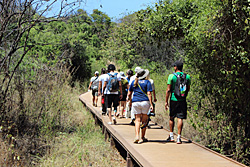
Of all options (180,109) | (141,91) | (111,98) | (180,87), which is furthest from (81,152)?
(180,87)

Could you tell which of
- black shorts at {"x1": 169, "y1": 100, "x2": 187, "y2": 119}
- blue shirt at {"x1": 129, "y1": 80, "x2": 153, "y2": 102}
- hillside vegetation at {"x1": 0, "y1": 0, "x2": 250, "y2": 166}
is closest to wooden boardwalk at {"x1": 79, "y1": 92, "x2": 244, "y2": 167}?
black shorts at {"x1": 169, "y1": 100, "x2": 187, "y2": 119}

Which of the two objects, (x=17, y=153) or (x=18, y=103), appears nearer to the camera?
(x=17, y=153)

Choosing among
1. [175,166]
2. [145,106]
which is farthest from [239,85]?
[175,166]

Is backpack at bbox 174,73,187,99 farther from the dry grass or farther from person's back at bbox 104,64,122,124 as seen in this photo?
person's back at bbox 104,64,122,124

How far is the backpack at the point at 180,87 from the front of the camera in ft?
23.8

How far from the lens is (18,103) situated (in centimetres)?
891

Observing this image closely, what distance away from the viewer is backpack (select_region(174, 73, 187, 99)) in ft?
23.8

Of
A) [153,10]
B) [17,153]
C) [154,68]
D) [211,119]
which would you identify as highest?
[153,10]

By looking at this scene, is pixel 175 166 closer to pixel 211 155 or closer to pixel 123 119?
pixel 211 155

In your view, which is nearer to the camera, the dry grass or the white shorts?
the white shorts

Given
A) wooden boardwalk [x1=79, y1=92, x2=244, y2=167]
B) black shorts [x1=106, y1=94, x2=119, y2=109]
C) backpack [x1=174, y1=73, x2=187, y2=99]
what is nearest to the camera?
wooden boardwalk [x1=79, y1=92, x2=244, y2=167]

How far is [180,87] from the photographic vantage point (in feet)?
23.8

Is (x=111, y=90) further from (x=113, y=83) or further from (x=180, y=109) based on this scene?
(x=180, y=109)

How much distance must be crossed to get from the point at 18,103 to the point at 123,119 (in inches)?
157
